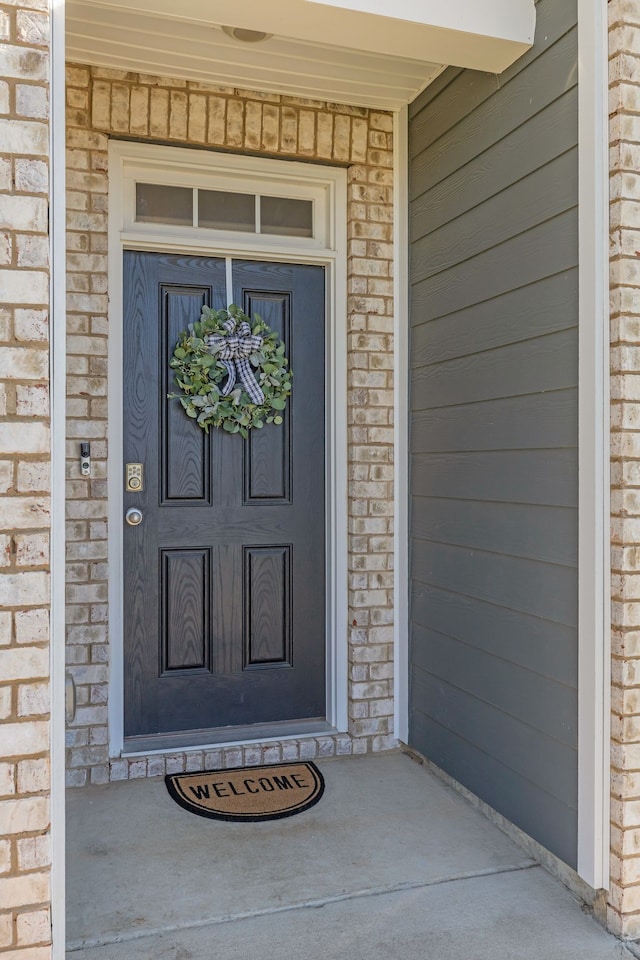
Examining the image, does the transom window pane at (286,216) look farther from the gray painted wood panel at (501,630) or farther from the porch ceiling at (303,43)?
the gray painted wood panel at (501,630)

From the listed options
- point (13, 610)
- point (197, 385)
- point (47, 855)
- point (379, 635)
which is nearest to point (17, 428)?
point (13, 610)

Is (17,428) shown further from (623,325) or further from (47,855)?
(623,325)

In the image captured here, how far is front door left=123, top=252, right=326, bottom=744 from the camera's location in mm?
3000

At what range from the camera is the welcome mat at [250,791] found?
2.63 m

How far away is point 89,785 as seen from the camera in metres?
2.83

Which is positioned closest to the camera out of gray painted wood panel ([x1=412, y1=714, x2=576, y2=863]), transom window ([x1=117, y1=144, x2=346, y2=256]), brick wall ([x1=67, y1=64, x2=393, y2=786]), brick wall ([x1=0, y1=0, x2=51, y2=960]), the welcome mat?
brick wall ([x1=0, y1=0, x2=51, y2=960])

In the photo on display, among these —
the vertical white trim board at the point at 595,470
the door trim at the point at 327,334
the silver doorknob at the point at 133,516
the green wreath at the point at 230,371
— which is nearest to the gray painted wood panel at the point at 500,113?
the vertical white trim board at the point at 595,470

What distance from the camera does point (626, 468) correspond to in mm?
1972

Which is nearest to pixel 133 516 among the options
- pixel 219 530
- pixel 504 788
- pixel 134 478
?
pixel 134 478

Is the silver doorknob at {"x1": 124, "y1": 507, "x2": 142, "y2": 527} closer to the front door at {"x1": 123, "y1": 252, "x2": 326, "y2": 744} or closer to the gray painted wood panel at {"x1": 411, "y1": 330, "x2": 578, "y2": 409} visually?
the front door at {"x1": 123, "y1": 252, "x2": 326, "y2": 744}

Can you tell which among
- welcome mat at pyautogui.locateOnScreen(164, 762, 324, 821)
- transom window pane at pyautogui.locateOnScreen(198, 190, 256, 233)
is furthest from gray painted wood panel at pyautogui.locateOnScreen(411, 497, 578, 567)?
transom window pane at pyautogui.locateOnScreen(198, 190, 256, 233)

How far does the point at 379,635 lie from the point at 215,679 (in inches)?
26.8

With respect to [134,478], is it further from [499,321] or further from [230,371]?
[499,321]

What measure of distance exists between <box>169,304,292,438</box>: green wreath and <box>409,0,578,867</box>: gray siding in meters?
0.57
